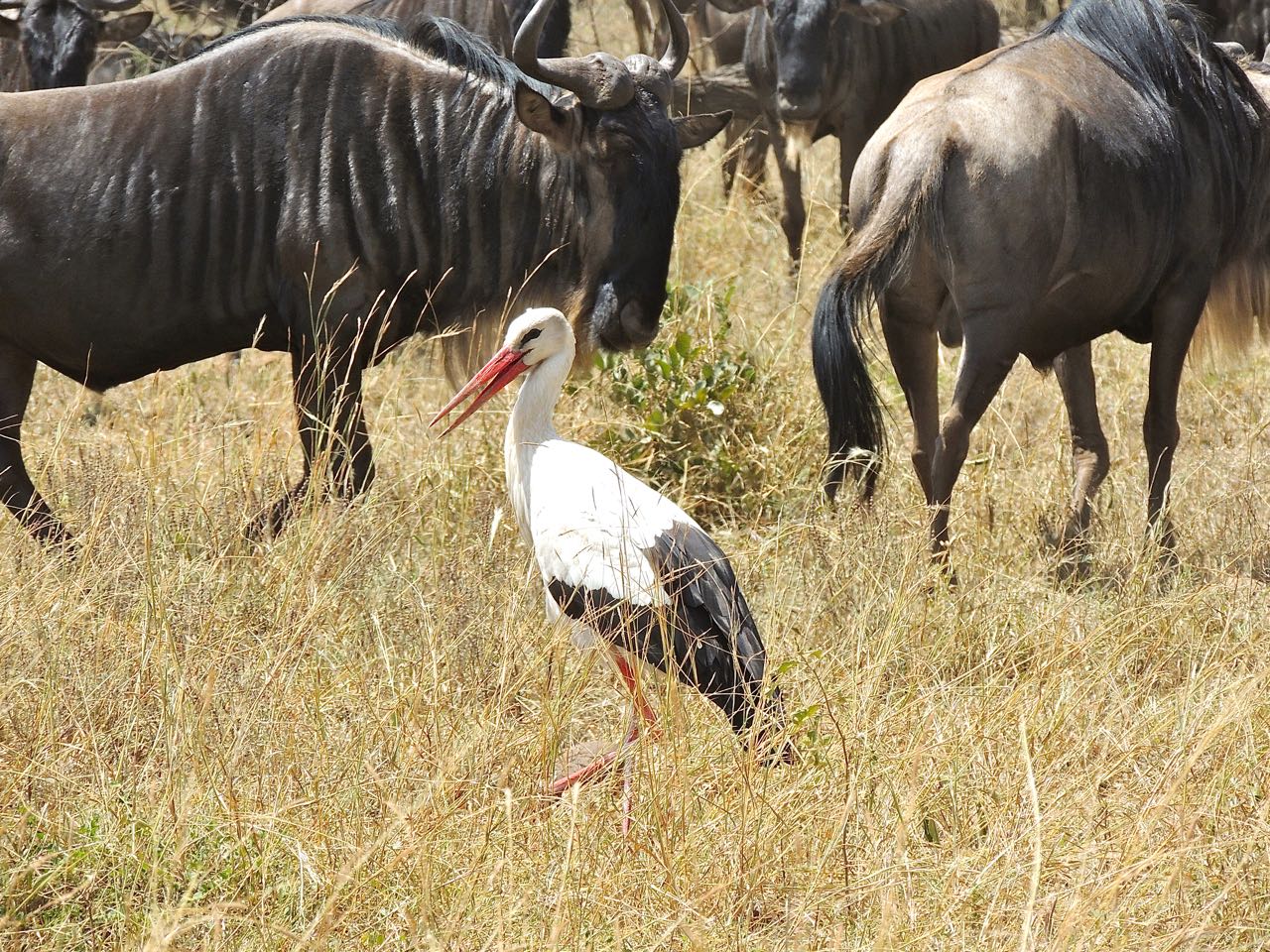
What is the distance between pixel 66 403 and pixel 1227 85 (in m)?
4.14

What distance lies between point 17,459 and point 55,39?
117 inches

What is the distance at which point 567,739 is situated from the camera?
2.98 meters

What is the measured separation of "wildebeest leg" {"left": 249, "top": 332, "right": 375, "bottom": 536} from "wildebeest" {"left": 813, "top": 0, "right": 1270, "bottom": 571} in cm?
123

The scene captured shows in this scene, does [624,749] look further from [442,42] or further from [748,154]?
[748,154]

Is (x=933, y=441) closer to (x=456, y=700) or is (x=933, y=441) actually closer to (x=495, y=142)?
(x=495, y=142)

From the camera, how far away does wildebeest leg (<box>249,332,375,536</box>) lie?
399 cm

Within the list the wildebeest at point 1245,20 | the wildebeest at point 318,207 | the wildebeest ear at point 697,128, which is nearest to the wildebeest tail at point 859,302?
the wildebeest at point 318,207

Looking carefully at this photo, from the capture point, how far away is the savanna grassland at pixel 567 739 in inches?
93.9

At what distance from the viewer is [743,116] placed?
8484 mm

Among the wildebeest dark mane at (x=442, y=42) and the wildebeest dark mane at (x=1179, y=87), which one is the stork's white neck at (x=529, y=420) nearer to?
the wildebeest dark mane at (x=442, y=42)

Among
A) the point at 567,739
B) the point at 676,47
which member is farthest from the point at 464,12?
the point at 567,739

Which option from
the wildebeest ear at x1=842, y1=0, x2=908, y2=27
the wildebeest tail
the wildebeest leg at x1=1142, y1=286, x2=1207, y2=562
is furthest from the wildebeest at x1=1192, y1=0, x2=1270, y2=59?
the wildebeest tail

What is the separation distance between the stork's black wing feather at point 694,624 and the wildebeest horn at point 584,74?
156 centimetres

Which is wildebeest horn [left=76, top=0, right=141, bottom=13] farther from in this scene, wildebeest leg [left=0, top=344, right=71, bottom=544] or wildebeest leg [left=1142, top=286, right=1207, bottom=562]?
wildebeest leg [left=1142, top=286, right=1207, bottom=562]
